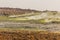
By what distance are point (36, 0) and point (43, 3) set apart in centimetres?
6

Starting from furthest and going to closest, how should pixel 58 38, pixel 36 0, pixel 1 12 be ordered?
pixel 36 0 → pixel 1 12 → pixel 58 38

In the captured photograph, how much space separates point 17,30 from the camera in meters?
0.79

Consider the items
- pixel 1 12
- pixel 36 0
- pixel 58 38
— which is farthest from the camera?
pixel 36 0

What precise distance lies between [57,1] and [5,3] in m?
0.43

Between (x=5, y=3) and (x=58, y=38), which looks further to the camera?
(x=5, y=3)

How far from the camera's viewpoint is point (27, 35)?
30.6 inches

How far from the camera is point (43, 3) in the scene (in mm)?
1441

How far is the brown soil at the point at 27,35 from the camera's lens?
77 centimetres

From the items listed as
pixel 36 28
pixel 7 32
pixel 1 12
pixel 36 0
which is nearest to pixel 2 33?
pixel 7 32

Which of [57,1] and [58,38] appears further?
[57,1]

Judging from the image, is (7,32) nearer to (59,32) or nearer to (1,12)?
(59,32)

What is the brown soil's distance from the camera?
77 cm

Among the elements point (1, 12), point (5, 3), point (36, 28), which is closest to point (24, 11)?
point (1, 12)

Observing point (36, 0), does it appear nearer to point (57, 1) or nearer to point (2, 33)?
point (57, 1)
